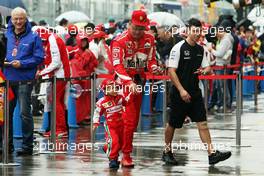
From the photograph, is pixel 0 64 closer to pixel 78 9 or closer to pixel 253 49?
pixel 78 9

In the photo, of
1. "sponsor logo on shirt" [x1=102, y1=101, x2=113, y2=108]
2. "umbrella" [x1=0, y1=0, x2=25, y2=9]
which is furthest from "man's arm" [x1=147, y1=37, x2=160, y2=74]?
"umbrella" [x1=0, y1=0, x2=25, y2=9]

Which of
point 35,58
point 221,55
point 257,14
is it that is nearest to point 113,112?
point 35,58

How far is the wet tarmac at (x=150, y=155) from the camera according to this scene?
14.4m

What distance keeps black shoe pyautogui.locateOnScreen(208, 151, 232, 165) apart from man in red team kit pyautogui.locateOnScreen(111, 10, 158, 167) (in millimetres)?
1135

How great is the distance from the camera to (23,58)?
16359 millimetres

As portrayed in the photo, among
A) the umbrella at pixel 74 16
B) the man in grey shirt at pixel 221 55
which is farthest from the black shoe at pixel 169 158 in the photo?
the umbrella at pixel 74 16

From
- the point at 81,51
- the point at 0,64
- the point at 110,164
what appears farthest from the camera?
the point at 81,51

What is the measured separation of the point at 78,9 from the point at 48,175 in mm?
21199

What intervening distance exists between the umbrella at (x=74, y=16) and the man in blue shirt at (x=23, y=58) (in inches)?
580

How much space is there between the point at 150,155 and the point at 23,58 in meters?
2.42

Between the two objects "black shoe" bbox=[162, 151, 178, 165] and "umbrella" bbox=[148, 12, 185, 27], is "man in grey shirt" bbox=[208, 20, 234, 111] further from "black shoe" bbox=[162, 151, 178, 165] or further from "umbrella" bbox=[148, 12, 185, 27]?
"black shoe" bbox=[162, 151, 178, 165]

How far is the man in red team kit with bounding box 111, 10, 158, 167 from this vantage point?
14.6 metres

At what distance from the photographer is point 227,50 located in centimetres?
2691

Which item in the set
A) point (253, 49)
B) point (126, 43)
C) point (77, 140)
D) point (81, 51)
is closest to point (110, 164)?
point (126, 43)
